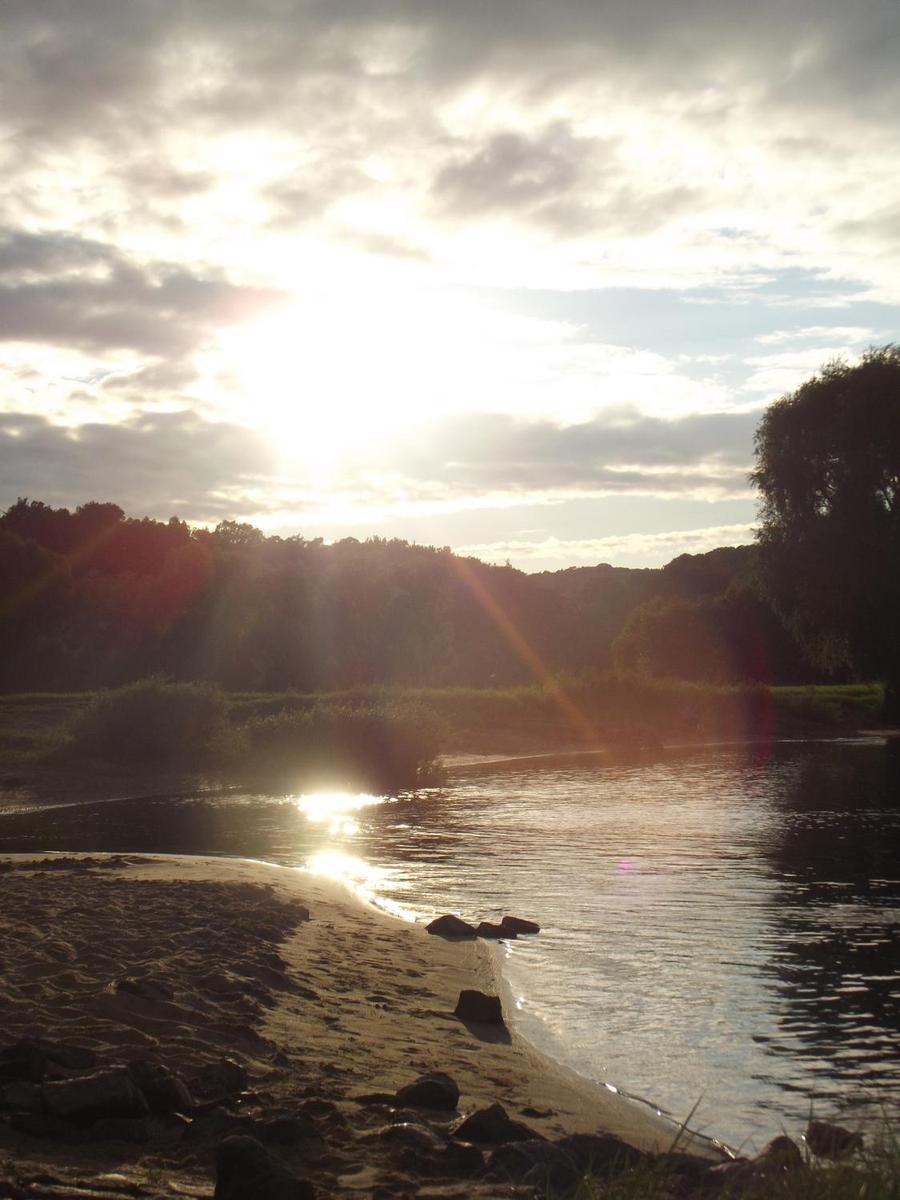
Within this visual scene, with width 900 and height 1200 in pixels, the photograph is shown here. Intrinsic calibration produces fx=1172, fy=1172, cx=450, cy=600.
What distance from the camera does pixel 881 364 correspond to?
1761 inches

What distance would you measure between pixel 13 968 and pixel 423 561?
72.9 metres

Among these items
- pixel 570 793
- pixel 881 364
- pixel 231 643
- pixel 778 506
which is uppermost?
pixel 881 364

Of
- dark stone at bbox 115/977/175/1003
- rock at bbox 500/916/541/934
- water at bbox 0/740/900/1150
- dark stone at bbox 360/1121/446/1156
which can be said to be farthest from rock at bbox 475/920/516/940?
dark stone at bbox 360/1121/446/1156

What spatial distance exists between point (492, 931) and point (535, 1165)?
7188 millimetres

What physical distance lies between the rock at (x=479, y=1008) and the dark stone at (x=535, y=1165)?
3.46 meters

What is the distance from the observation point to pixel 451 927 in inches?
502

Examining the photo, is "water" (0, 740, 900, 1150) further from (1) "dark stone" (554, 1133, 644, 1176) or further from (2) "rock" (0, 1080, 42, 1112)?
(2) "rock" (0, 1080, 42, 1112)

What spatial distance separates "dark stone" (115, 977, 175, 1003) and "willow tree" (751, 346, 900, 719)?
127 ft

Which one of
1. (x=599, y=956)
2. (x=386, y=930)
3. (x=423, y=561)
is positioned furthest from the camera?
Answer: (x=423, y=561)

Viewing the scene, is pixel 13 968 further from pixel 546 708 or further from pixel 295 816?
pixel 546 708

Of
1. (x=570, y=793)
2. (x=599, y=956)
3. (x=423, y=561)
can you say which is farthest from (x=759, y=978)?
(x=423, y=561)

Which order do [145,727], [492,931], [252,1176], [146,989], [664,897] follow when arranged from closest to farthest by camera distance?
[252,1176], [146,989], [492,931], [664,897], [145,727]

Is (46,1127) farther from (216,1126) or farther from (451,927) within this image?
(451,927)

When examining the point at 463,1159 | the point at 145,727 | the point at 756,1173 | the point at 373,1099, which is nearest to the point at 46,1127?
the point at 373,1099
